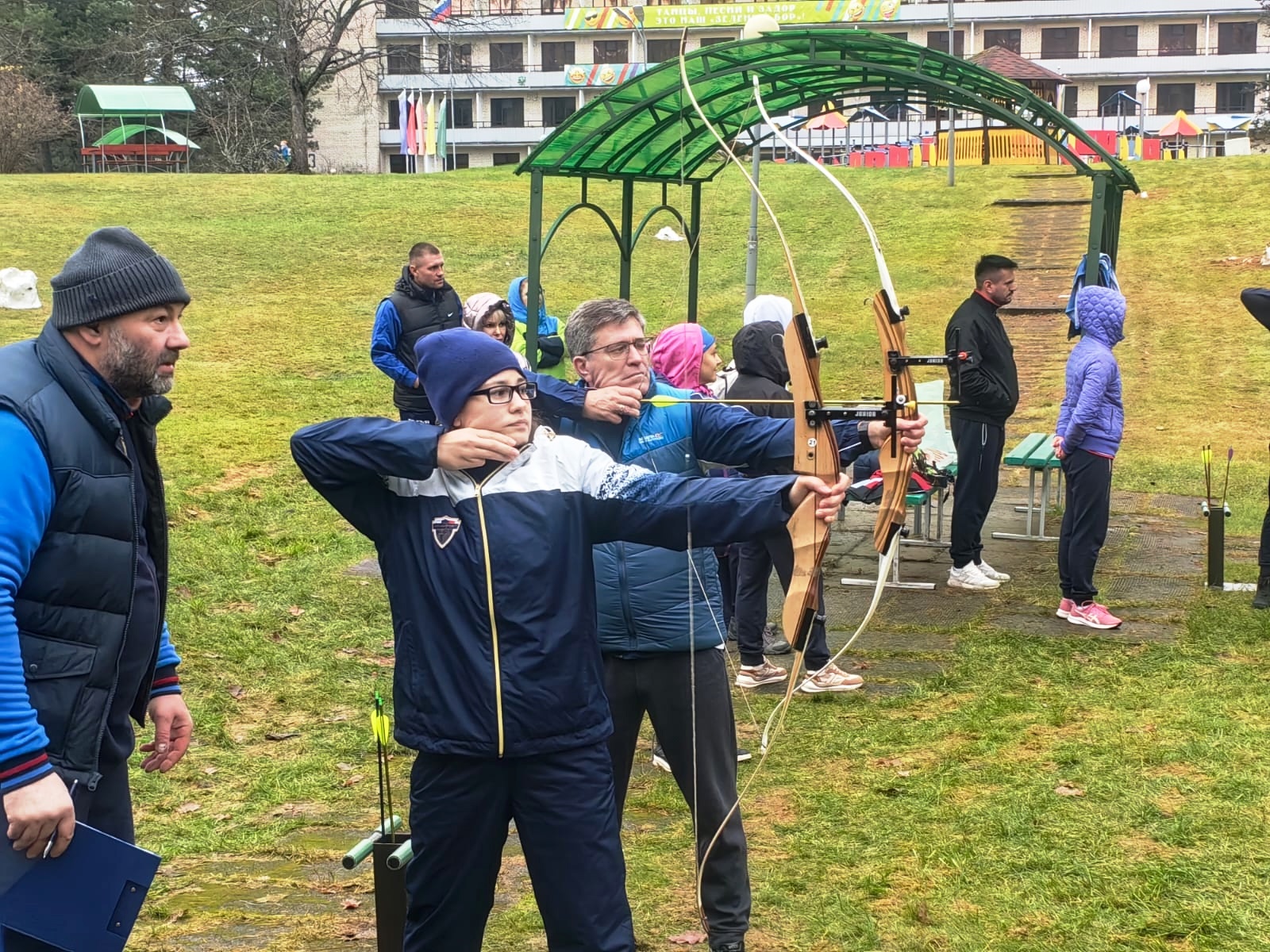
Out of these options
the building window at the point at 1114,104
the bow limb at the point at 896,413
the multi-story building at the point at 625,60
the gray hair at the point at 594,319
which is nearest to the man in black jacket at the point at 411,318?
the gray hair at the point at 594,319

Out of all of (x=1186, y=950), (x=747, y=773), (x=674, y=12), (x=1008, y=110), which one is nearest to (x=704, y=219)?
(x=1008, y=110)

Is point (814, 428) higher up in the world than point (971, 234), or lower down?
lower down

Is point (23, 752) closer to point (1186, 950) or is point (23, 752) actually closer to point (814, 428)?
point (814, 428)

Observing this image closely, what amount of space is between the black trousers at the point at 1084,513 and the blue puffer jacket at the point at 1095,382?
0.08m

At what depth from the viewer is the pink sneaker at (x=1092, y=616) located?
6.77 m

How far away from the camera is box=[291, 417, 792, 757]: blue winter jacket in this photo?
105 inches

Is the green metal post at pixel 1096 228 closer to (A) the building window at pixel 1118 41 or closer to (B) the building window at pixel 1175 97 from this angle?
(A) the building window at pixel 1118 41

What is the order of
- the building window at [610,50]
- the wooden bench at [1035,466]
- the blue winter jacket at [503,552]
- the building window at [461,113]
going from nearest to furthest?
the blue winter jacket at [503,552] < the wooden bench at [1035,466] < the building window at [610,50] < the building window at [461,113]

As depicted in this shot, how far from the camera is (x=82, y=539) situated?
2.44 meters

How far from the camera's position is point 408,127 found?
38594mm

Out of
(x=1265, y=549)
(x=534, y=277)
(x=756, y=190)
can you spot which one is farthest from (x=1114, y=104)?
(x=756, y=190)

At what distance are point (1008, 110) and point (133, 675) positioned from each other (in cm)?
638

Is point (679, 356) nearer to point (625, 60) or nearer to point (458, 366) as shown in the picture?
point (458, 366)

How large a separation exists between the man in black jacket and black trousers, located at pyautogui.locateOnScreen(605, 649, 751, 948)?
4643 mm
